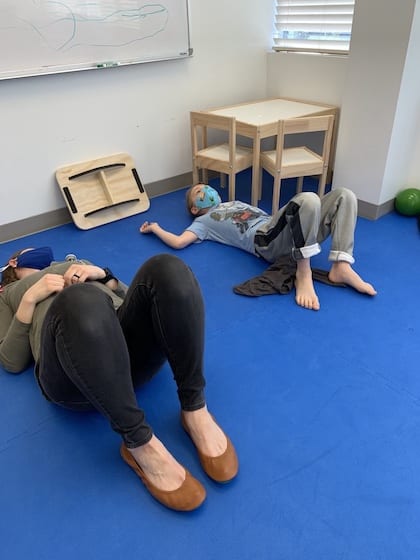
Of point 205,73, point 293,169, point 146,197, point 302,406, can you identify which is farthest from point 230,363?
point 205,73

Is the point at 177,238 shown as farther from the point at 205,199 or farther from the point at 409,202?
the point at 409,202

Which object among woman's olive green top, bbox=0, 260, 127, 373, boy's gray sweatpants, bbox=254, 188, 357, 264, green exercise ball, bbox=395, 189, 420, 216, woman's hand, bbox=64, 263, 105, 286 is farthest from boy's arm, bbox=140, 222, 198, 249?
green exercise ball, bbox=395, 189, 420, 216

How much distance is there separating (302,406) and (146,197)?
1.88m

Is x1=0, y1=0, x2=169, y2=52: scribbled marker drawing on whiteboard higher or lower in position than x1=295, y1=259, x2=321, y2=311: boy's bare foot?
higher

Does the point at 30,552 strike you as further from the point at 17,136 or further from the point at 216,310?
the point at 17,136

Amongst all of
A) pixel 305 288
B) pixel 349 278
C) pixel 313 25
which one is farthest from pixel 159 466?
pixel 313 25

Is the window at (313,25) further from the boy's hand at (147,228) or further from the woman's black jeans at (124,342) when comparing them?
the woman's black jeans at (124,342)

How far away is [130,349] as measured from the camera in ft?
3.86

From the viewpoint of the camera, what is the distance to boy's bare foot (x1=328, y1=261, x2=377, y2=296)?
6.18 ft

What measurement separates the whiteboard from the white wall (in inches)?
2.7

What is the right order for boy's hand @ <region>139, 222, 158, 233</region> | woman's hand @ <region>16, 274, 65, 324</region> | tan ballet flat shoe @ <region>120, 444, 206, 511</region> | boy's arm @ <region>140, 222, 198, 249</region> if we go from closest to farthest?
tan ballet flat shoe @ <region>120, 444, 206, 511</region>, woman's hand @ <region>16, 274, 65, 324</region>, boy's arm @ <region>140, 222, 198, 249</region>, boy's hand @ <region>139, 222, 158, 233</region>

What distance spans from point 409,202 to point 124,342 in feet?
7.03

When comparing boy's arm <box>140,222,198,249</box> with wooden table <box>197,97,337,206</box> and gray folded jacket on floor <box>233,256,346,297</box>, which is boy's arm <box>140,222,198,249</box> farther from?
wooden table <box>197,97,337,206</box>

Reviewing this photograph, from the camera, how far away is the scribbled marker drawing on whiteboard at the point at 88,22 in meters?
2.15
